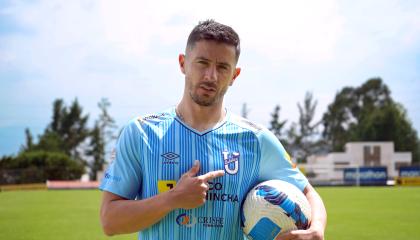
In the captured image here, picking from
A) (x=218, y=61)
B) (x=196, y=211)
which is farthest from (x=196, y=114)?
(x=196, y=211)

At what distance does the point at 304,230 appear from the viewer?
2.43 meters

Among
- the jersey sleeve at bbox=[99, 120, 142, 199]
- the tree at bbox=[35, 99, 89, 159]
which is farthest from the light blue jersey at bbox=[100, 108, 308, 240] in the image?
the tree at bbox=[35, 99, 89, 159]

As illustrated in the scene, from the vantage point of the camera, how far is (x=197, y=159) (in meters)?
2.49

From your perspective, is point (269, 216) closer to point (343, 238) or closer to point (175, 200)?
point (175, 200)

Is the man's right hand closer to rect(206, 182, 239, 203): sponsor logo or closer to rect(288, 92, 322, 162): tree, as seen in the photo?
rect(206, 182, 239, 203): sponsor logo

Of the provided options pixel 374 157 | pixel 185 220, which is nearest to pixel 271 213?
pixel 185 220

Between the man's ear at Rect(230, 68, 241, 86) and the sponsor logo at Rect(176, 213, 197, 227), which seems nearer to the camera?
the sponsor logo at Rect(176, 213, 197, 227)

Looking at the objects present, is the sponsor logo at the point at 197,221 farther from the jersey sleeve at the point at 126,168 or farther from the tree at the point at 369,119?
the tree at the point at 369,119

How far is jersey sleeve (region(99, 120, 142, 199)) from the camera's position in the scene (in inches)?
96.6

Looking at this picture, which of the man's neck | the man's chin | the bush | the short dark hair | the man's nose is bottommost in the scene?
the bush

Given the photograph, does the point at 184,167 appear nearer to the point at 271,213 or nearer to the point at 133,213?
the point at 133,213

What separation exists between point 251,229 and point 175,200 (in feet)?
1.64

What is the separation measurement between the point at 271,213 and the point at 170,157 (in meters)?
0.57

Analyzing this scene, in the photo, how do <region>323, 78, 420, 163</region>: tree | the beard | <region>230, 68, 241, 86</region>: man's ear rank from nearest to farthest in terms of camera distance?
the beard → <region>230, 68, 241, 86</region>: man's ear → <region>323, 78, 420, 163</region>: tree
